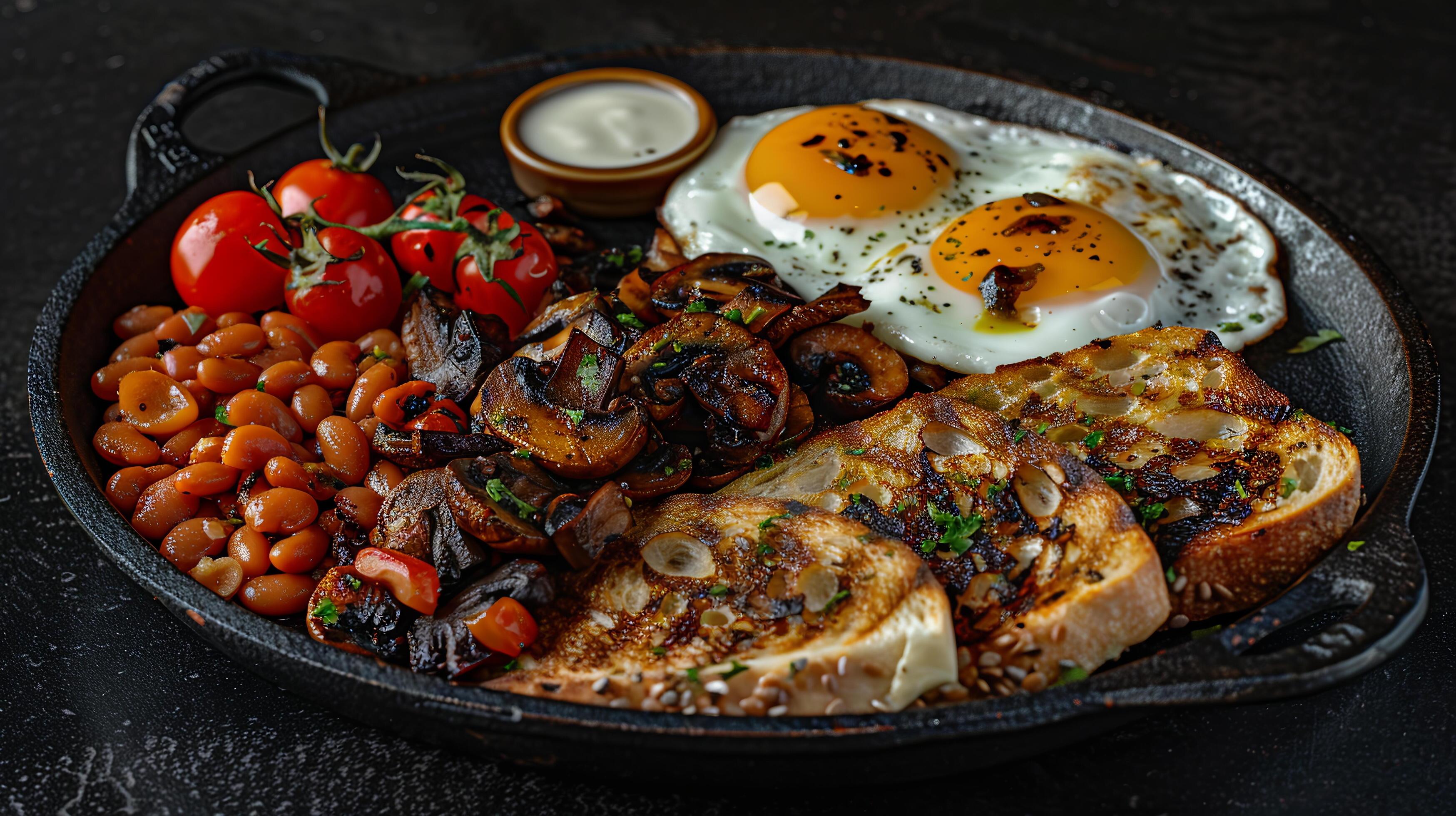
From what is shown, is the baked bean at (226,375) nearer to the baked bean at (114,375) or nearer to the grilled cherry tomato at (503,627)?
the baked bean at (114,375)

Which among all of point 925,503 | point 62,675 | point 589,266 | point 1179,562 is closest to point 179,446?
point 62,675

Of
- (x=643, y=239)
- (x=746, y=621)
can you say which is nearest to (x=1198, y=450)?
(x=746, y=621)

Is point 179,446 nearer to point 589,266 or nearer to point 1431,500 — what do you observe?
point 589,266

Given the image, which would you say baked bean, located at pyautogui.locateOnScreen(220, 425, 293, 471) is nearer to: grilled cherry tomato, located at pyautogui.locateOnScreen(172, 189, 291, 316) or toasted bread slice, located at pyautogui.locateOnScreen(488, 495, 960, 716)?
grilled cherry tomato, located at pyautogui.locateOnScreen(172, 189, 291, 316)

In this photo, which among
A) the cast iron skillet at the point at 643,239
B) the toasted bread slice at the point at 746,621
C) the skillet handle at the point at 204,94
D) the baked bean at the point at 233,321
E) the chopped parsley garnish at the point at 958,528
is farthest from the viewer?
the skillet handle at the point at 204,94

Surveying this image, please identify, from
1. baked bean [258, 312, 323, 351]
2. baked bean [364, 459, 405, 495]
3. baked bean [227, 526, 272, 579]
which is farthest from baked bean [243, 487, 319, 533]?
baked bean [258, 312, 323, 351]

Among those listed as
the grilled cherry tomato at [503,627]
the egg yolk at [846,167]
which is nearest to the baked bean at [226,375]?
the grilled cherry tomato at [503,627]

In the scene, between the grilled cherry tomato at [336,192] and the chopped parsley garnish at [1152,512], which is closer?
the chopped parsley garnish at [1152,512]
